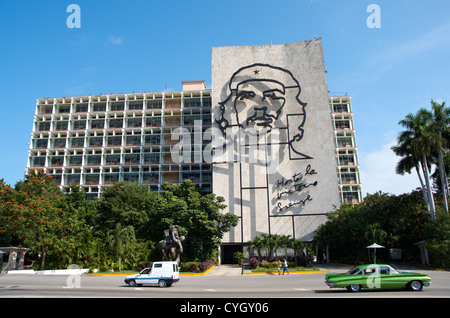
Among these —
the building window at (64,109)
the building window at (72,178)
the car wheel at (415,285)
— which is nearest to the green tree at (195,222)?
the car wheel at (415,285)

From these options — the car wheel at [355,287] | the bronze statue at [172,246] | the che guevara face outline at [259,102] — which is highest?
the che guevara face outline at [259,102]

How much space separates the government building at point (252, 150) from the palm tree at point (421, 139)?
38.1 feet

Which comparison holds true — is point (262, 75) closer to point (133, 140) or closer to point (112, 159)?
point (133, 140)

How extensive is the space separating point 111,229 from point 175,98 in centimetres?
4023

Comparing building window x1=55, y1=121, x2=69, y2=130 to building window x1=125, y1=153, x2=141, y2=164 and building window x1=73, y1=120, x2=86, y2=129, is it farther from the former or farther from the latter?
building window x1=125, y1=153, x2=141, y2=164

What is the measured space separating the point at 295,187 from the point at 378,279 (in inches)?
1291

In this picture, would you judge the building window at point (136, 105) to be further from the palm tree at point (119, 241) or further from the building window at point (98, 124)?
the palm tree at point (119, 241)

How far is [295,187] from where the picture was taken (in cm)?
4900

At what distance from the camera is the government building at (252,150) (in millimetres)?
48438

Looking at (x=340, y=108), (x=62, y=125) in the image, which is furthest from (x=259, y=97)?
(x=62, y=125)

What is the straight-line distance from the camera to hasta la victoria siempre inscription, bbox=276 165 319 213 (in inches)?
1902

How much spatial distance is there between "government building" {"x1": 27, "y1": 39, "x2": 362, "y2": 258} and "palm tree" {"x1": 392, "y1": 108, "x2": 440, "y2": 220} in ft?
38.1
